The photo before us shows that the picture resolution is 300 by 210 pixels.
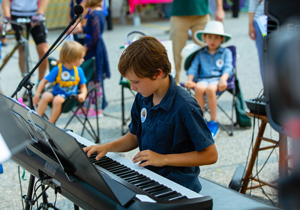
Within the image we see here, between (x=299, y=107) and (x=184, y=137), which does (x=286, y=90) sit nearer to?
(x=299, y=107)

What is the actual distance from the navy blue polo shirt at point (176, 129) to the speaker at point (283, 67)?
17.5 inches

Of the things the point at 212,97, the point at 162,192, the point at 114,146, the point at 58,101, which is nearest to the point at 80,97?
the point at 58,101

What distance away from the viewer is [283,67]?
0.95 meters

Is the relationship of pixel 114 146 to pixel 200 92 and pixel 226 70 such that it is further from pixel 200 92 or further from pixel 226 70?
pixel 226 70

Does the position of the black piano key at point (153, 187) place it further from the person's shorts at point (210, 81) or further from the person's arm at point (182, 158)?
the person's shorts at point (210, 81)

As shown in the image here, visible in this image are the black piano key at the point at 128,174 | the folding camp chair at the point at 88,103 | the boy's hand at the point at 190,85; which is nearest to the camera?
the black piano key at the point at 128,174

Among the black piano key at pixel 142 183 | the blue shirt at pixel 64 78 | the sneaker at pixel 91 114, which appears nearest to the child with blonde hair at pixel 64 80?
the blue shirt at pixel 64 78

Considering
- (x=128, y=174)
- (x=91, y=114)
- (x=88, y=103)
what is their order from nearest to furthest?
(x=128, y=174), (x=88, y=103), (x=91, y=114)

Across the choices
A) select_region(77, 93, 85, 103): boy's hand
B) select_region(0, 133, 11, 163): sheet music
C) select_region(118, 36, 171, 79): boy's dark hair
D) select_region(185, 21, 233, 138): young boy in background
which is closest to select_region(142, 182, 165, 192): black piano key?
select_region(118, 36, 171, 79): boy's dark hair

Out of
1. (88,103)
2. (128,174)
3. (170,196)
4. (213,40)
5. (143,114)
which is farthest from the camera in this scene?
(213,40)

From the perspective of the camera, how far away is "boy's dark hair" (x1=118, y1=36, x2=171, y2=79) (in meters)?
1.61

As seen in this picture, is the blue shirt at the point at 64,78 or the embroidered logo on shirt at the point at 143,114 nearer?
the embroidered logo on shirt at the point at 143,114

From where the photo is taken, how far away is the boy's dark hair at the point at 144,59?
161cm

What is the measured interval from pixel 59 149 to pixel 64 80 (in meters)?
2.39
